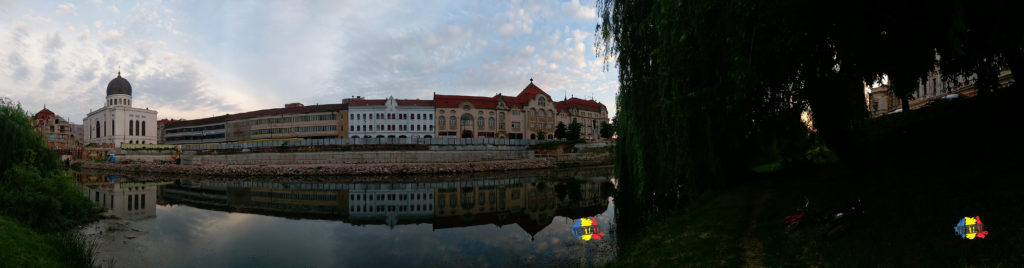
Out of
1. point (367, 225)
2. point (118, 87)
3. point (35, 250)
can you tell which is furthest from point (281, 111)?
point (35, 250)

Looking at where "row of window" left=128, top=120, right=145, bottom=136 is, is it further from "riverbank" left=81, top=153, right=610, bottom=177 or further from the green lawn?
the green lawn

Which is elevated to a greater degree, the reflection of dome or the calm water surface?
the reflection of dome

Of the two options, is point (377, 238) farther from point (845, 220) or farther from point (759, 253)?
point (845, 220)

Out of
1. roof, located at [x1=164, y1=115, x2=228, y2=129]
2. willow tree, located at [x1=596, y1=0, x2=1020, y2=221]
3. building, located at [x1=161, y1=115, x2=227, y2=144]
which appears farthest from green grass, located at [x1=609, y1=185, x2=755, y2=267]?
roof, located at [x1=164, y1=115, x2=228, y2=129]

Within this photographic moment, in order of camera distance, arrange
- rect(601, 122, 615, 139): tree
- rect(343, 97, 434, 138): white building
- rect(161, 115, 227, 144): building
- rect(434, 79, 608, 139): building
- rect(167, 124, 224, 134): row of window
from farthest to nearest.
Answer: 1. rect(167, 124, 224, 134): row of window
2. rect(161, 115, 227, 144): building
3. rect(601, 122, 615, 139): tree
4. rect(434, 79, 608, 139): building
5. rect(343, 97, 434, 138): white building

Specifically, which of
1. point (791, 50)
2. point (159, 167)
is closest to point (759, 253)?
A: point (791, 50)

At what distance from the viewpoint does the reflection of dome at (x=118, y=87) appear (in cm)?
10156

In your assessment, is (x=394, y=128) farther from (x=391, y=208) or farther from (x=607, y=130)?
(x=391, y=208)

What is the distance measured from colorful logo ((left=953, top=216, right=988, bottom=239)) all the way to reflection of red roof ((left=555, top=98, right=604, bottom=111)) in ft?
292

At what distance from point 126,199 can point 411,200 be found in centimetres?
2159

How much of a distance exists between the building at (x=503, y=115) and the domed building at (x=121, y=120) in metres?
81.8

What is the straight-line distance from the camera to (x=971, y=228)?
605 cm

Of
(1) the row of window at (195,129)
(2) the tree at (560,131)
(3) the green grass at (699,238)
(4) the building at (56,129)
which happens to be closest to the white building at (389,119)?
(2) the tree at (560,131)

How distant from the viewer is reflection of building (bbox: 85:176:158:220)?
2392cm
